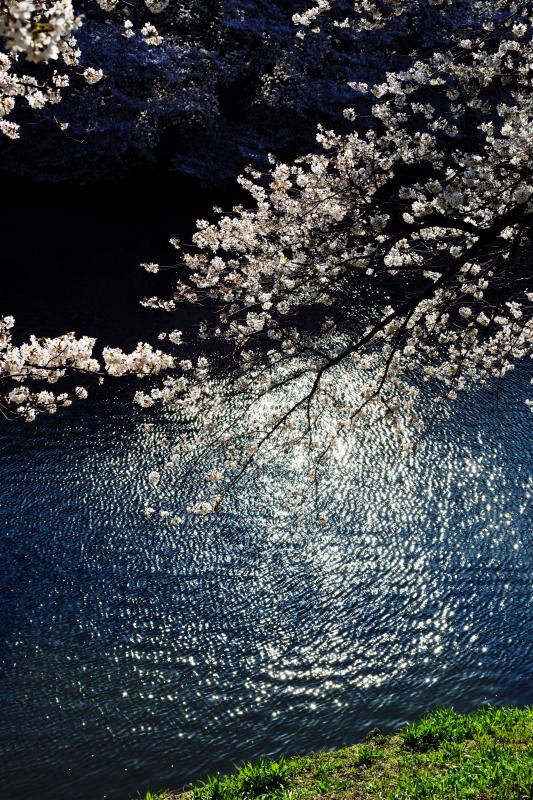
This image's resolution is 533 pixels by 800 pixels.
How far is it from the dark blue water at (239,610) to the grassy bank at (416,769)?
61 centimetres

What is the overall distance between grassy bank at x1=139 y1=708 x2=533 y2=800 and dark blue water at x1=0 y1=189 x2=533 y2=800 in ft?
2.00

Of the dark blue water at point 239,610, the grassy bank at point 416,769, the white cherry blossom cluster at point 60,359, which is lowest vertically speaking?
the grassy bank at point 416,769

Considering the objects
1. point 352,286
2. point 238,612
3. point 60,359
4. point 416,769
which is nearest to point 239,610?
point 238,612

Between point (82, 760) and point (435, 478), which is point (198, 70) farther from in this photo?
point (82, 760)

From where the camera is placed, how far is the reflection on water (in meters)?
7.28

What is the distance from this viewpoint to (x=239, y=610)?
8.96 m

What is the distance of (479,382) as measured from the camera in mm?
14898

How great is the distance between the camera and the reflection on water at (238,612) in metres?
7.28

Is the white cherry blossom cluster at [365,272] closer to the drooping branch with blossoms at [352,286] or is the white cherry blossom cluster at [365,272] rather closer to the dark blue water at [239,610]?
the drooping branch with blossoms at [352,286]

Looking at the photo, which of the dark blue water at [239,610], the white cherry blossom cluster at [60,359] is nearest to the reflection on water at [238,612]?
the dark blue water at [239,610]

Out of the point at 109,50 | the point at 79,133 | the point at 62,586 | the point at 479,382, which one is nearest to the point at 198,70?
the point at 109,50

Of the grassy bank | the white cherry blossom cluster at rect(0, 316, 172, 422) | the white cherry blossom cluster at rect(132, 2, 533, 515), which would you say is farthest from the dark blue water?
the white cherry blossom cluster at rect(0, 316, 172, 422)

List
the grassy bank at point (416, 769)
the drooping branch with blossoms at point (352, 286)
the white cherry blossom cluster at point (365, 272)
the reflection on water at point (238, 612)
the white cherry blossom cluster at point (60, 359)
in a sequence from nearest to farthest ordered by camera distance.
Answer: the grassy bank at point (416, 769) < the white cherry blossom cluster at point (60, 359) < the drooping branch with blossoms at point (352, 286) < the white cherry blossom cluster at point (365, 272) < the reflection on water at point (238, 612)

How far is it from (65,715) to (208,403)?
343cm
